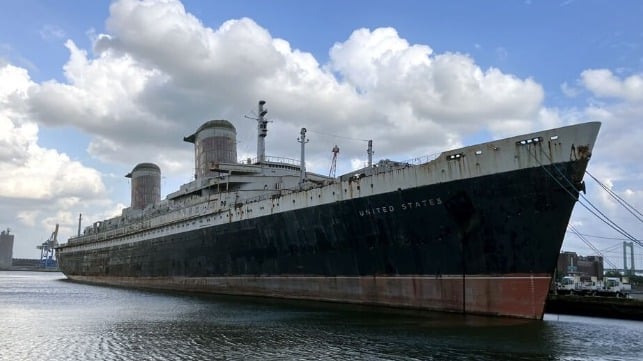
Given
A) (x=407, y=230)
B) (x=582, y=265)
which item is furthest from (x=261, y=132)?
(x=582, y=265)

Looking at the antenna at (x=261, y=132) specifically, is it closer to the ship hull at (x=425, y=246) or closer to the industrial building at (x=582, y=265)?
the ship hull at (x=425, y=246)

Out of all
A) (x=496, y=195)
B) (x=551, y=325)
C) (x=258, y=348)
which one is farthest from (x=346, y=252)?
(x=258, y=348)

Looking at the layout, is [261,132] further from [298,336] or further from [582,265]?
[582,265]

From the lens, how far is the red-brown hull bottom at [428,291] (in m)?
17.9

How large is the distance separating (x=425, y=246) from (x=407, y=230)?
958mm

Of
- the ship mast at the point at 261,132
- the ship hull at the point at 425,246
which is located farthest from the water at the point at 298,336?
the ship mast at the point at 261,132

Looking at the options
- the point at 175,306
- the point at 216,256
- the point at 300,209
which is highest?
the point at 300,209

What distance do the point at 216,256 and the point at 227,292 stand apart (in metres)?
2.21

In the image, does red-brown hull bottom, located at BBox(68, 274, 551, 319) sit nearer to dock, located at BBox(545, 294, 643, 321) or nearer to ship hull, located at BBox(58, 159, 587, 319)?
ship hull, located at BBox(58, 159, 587, 319)

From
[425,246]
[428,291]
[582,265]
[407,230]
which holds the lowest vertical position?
[582,265]

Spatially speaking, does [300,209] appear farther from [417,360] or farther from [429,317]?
[417,360]

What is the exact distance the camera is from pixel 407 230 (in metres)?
20.5

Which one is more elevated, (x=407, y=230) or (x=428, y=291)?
(x=407, y=230)

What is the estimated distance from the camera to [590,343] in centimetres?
1412
